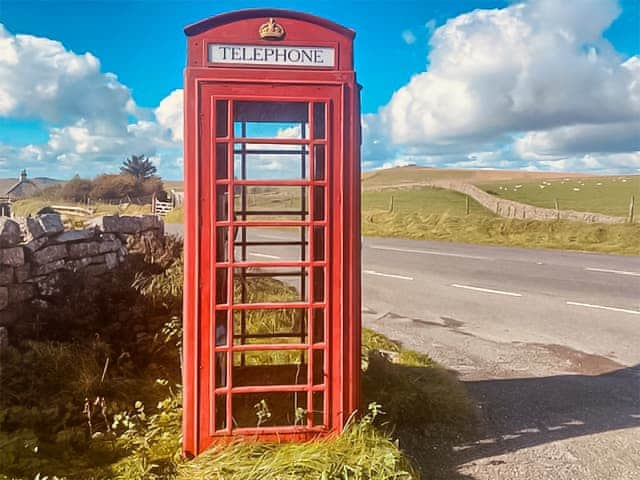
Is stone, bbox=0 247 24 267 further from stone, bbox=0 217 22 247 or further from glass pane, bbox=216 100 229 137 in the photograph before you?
glass pane, bbox=216 100 229 137

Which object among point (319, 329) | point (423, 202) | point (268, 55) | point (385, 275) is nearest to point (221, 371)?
point (319, 329)

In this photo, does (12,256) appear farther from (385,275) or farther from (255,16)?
(385,275)

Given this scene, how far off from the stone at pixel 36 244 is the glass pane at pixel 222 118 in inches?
112

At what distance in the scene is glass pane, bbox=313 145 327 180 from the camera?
3.32 meters

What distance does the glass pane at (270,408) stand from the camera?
3.55 meters

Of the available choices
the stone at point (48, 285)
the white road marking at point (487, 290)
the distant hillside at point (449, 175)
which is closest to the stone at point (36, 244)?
the stone at point (48, 285)

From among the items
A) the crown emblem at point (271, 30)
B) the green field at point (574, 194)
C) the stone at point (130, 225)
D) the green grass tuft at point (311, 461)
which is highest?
the green field at point (574, 194)

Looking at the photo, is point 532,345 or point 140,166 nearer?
point 532,345

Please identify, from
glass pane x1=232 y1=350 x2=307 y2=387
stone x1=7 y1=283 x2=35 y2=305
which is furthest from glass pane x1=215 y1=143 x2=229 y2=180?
stone x1=7 y1=283 x2=35 y2=305

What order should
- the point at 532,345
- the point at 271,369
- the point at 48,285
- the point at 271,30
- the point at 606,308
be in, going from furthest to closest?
the point at 606,308, the point at 532,345, the point at 48,285, the point at 271,369, the point at 271,30

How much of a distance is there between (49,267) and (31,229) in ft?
1.35

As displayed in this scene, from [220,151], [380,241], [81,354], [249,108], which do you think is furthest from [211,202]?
[380,241]

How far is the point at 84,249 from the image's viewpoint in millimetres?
5770

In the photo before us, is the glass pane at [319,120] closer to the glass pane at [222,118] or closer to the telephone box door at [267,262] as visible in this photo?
the telephone box door at [267,262]
